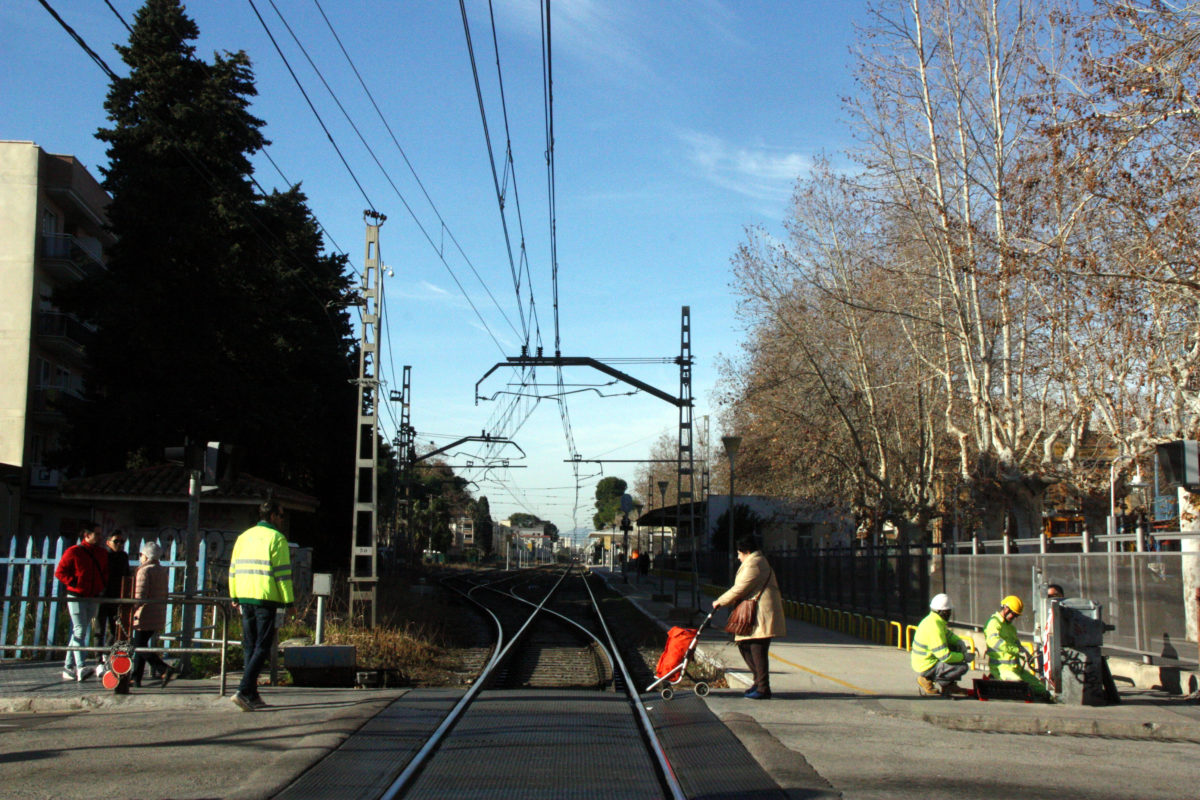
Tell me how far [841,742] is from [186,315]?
2771cm

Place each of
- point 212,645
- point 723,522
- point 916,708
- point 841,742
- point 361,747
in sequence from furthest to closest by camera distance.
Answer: point 723,522, point 212,645, point 916,708, point 841,742, point 361,747

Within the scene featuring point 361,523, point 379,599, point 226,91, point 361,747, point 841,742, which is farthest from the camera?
point 226,91

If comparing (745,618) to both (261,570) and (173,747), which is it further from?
(173,747)

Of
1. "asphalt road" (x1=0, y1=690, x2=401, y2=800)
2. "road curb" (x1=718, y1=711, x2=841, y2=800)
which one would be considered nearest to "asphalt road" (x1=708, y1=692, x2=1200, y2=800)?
"road curb" (x1=718, y1=711, x2=841, y2=800)

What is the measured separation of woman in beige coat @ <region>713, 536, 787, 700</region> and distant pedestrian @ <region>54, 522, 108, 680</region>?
6.59m

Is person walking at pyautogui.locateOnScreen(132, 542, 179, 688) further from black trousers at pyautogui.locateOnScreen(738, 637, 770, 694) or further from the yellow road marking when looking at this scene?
the yellow road marking

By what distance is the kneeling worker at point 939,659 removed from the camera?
1155cm

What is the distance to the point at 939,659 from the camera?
11.6 metres

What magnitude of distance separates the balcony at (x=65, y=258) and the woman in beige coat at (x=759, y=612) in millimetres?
34496

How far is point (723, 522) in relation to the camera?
58.6 m

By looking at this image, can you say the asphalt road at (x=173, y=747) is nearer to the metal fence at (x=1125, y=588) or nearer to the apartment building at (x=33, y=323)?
the metal fence at (x=1125, y=588)

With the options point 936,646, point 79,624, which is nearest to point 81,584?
point 79,624

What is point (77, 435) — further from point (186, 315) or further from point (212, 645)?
point (212, 645)

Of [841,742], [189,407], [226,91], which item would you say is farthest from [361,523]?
[226,91]
